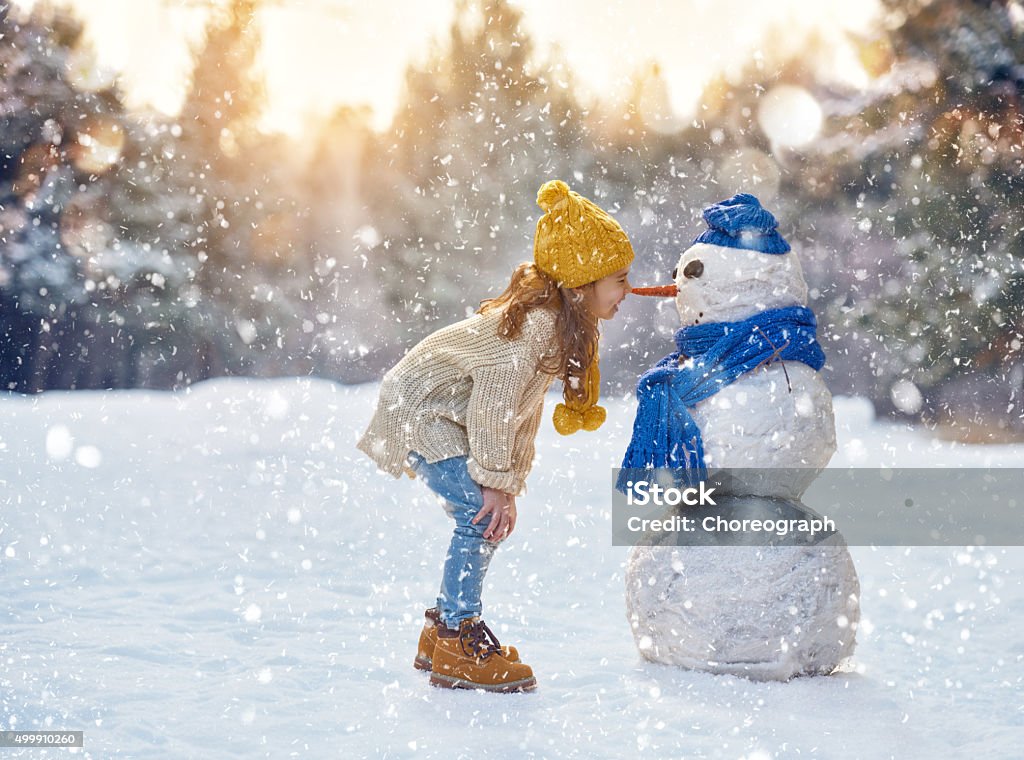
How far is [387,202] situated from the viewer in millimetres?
18859

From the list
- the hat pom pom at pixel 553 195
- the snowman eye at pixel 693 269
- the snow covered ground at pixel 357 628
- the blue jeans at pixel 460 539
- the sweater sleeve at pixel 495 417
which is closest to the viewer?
the snow covered ground at pixel 357 628

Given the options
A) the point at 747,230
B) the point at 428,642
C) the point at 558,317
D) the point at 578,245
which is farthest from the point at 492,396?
the point at 747,230

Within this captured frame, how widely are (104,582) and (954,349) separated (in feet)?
26.3

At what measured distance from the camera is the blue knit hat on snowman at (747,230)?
12.1 feet

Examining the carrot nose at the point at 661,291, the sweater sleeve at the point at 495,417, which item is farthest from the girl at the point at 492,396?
the carrot nose at the point at 661,291

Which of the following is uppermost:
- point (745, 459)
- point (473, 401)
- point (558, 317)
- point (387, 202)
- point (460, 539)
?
point (387, 202)

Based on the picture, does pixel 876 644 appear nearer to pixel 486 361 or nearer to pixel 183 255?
pixel 486 361

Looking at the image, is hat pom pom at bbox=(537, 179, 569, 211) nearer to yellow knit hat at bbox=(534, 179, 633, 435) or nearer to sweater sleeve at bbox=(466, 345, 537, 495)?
yellow knit hat at bbox=(534, 179, 633, 435)

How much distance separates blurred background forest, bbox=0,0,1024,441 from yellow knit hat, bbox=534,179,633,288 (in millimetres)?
7758

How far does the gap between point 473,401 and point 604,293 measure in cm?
60

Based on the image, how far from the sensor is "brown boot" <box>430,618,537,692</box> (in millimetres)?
3447

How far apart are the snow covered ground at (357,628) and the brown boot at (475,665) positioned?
6 centimetres

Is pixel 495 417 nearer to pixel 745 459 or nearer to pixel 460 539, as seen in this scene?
pixel 460 539

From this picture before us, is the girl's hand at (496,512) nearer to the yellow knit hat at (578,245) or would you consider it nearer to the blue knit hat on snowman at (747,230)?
the yellow knit hat at (578,245)
